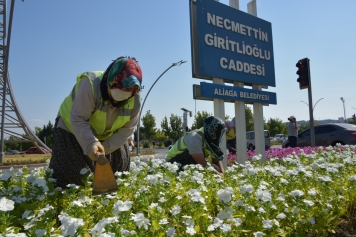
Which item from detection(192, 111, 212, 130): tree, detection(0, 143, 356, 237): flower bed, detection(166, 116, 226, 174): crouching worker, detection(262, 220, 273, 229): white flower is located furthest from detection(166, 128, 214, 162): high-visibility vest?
detection(192, 111, 212, 130): tree

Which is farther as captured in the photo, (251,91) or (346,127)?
(346,127)

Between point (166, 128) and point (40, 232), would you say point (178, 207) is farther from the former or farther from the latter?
point (166, 128)

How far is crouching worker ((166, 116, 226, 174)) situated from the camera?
3.83m

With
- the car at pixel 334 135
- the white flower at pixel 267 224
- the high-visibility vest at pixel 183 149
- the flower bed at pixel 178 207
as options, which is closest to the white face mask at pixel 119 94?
the flower bed at pixel 178 207

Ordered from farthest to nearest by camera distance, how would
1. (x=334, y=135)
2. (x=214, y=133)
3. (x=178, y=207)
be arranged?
1. (x=334, y=135)
2. (x=214, y=133)
3. (x=178, y=207)

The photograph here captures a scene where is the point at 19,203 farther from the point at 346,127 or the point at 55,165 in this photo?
the point at 346,127

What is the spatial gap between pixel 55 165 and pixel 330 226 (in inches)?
87.6

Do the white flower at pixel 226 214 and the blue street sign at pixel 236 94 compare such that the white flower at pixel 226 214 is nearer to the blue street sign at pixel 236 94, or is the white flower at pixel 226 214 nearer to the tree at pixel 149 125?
the blue street sign at pixel 236 94

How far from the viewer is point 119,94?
226cm

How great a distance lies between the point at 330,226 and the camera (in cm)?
235

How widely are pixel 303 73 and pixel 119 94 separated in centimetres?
745

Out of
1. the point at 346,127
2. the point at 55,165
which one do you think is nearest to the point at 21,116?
the point at 346,127

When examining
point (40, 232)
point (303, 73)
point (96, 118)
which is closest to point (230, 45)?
point (303, 73)

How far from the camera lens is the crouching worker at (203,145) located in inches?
151
